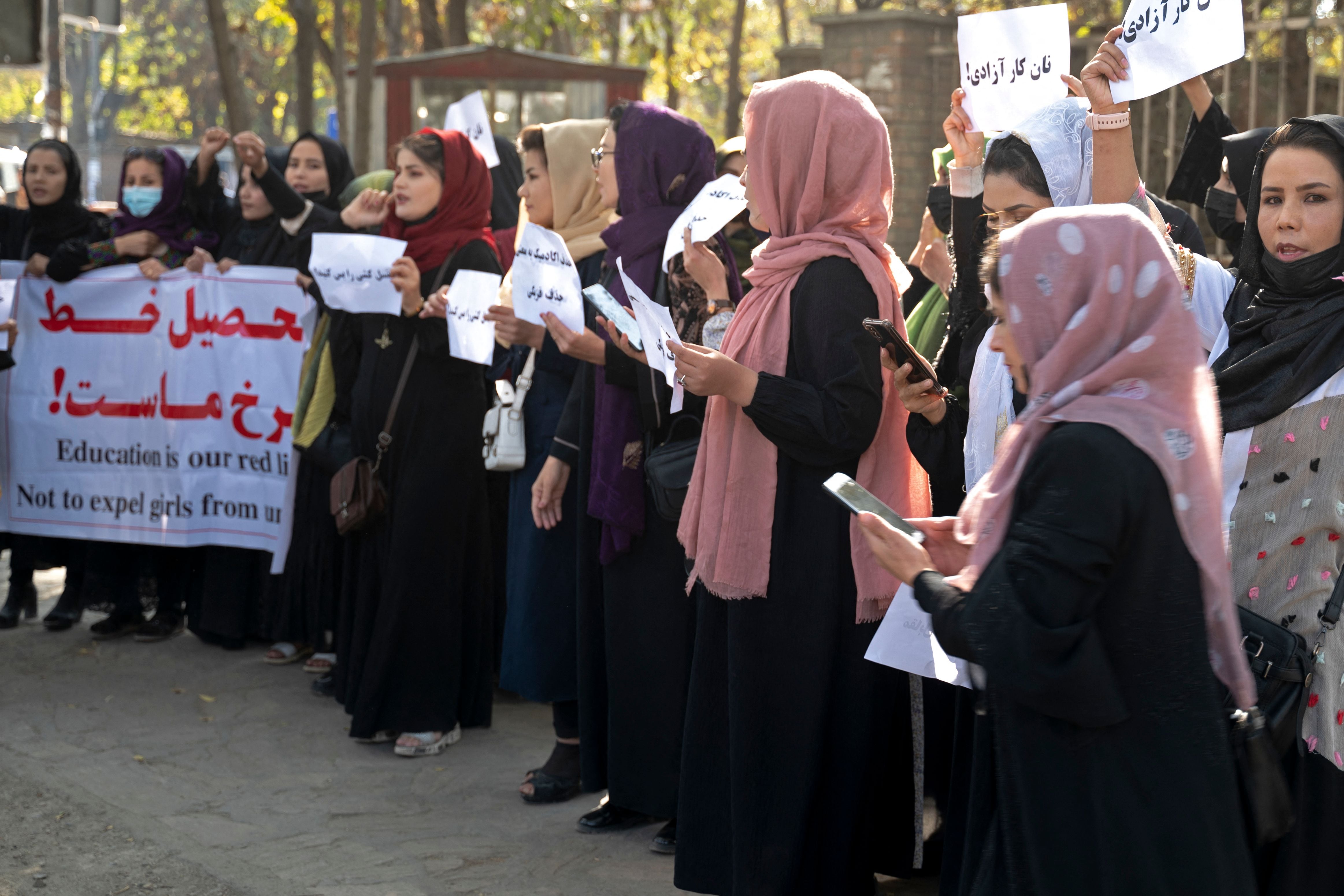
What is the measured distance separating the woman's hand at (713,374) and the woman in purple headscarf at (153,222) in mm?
3700

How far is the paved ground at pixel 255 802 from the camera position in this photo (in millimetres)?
3658

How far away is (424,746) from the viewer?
15.3 ft

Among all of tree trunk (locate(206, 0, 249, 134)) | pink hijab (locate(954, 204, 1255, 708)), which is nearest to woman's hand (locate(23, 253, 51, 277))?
tree trunk (locate(206, 0, 249, 134))

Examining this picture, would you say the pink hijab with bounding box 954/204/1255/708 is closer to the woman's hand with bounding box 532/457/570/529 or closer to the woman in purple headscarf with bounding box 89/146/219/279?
the woman's hand with bounding box 532/457/570/529

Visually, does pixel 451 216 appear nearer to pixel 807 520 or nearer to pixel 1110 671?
pixel 807 520

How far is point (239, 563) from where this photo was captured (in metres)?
5.90

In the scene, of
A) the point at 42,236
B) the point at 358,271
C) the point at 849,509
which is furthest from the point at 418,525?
the point at 42,236

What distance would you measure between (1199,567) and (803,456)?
1228mm

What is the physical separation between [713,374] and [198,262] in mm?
3755

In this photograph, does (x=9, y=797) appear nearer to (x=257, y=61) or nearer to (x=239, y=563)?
(x=239, y=563)

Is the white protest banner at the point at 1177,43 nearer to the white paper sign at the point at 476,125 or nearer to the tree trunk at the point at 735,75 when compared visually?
the white paper sign at the point at 476,125

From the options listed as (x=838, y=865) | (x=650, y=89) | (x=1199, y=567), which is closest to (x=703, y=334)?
(x=838, y=865)

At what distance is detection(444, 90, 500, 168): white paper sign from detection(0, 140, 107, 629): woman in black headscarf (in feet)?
6.44

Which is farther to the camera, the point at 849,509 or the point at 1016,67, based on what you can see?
the point at 1016,67
